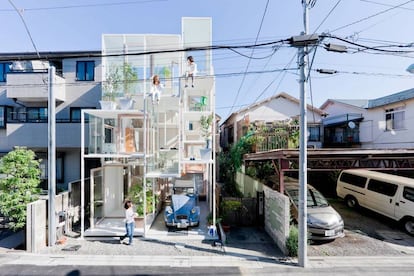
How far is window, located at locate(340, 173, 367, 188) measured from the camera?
413 inches

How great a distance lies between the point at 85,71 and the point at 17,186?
6608 mm

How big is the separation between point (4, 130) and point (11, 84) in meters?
2.54

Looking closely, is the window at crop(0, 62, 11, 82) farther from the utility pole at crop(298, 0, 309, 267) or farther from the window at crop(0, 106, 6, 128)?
the utility pole at crop(298, 0, 309, 267)

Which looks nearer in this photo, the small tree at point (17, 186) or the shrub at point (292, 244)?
the shrub at point (292, 244)

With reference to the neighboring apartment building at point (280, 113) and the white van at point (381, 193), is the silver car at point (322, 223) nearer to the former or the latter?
the white van at point (381, 193)

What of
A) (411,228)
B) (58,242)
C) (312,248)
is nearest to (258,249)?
(312,248)

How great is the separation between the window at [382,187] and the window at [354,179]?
0.40 metres

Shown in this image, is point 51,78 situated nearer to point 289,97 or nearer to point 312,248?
point 312,248

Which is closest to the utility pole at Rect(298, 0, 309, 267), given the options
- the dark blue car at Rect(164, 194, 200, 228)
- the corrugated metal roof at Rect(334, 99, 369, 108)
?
the dark blue car at Rect(164, 194, 200, 228)

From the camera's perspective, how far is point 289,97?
17156mm

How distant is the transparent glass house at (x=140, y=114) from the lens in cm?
831

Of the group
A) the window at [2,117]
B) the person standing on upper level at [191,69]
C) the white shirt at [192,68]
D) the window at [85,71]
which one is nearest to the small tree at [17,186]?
the window at [85,71]

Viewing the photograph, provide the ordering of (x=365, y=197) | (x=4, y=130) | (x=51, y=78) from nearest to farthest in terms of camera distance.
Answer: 1. (x=51, y=78)
2. (x=365, y=197)
3. (x=4, y=130)

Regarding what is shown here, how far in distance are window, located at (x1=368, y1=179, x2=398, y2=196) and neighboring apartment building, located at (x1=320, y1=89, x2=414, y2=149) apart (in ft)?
18.8
